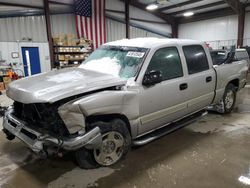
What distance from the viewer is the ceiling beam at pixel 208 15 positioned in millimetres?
14802

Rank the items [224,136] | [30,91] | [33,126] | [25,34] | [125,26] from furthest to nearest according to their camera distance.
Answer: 1. [125,26]
2. [25,34]
3. [224,136]
4. [33,126]
5. [30,91]

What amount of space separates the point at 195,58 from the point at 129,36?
12.5m

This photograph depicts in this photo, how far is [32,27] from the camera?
37.5 feet

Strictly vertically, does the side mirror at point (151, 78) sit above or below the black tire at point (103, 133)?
above

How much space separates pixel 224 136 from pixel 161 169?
5.37ft

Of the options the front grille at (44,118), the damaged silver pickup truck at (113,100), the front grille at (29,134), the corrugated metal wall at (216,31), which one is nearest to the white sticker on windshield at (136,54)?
the damaged silver pickup truck at (113,100)

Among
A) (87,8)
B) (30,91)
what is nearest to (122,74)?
(30,91)

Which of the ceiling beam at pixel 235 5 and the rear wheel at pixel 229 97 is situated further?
the ceiling beam at pixel 235 5

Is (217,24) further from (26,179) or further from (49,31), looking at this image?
(26,179)

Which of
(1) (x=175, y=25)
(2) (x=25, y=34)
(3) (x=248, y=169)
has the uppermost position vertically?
(1) (x=175, y=25)

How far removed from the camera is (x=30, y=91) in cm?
230

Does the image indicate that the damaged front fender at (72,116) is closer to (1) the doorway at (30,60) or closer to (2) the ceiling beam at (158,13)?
(1) the doorway at (30,60)

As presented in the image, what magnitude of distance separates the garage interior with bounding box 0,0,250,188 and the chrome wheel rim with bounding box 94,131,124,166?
0.42 ft

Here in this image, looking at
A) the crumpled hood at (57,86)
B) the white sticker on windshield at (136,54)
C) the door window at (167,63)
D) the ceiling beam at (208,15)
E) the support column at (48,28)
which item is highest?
the ceiling beam at (208,15)
